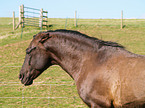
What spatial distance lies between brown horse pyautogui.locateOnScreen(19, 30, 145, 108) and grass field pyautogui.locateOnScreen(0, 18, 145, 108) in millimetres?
608

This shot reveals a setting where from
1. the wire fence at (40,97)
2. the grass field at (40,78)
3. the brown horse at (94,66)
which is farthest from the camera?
the grass field at (40,78)

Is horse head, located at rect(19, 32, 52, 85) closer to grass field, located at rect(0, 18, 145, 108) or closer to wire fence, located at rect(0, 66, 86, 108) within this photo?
grass field, located at rect(0, 18, 145, 108)

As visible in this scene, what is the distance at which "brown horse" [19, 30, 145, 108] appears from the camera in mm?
3289

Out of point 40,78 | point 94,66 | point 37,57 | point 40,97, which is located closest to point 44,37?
point 37,57

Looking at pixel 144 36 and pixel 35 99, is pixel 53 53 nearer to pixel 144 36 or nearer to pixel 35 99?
pixel 35 99

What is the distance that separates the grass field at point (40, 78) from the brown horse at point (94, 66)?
61 centimetres

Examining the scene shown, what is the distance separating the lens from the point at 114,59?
140 inches

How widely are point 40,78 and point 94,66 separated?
711 cm

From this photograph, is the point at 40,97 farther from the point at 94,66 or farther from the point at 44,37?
the point at 94,66

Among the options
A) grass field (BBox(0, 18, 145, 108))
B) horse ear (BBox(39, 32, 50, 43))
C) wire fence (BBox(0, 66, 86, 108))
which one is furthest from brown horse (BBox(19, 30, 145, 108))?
wire fence (BBox(0, 66, 86, 108))

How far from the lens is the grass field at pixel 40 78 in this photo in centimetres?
756

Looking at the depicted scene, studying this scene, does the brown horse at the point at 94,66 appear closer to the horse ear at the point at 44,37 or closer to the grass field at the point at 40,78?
the horse ear at the point at 44,37

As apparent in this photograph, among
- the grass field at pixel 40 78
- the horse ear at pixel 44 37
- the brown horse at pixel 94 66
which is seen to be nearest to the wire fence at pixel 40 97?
the grass field at pixel 40 78

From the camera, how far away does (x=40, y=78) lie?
10398 millimetres
